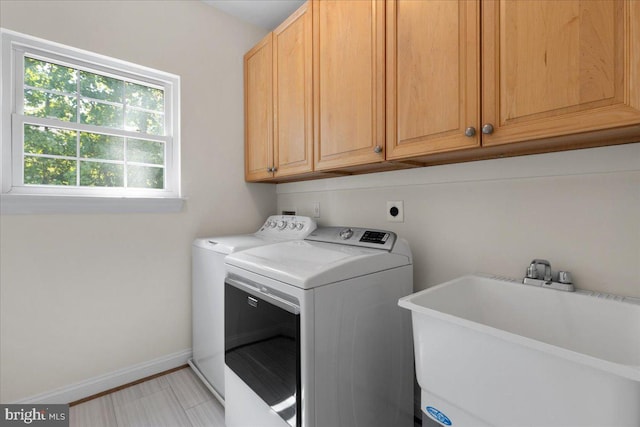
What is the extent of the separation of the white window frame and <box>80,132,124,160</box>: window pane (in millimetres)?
55

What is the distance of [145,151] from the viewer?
207 cm

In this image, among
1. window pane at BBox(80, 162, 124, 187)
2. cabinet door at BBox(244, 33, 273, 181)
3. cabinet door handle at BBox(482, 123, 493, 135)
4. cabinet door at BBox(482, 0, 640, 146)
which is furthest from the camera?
cabinet door at BBox(244, 33, 273, 181)

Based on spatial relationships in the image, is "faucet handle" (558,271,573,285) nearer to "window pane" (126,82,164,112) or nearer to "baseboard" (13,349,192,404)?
"baseboard" (13,349,192,404)

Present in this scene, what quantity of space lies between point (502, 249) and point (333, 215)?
1.07 metres

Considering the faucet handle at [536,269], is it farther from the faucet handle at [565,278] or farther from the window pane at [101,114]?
the window pane at [101,114]

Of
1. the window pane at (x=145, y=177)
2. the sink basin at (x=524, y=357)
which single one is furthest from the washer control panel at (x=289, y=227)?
the sink basin at (x=524, y=357)

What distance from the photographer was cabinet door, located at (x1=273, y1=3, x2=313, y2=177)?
1730 millimetres

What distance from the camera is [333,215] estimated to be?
2.07 m

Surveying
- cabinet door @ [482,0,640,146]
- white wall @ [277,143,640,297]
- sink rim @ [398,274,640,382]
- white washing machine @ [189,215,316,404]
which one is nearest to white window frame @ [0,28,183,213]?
white washing machine @ [189,215,316,404]

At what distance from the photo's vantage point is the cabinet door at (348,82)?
135 centimetres

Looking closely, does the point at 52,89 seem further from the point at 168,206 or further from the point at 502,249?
the point at 502,249

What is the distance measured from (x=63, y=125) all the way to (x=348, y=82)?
68.4 inches

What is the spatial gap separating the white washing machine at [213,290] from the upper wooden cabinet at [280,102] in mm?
403

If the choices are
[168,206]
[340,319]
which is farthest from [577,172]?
[168,206]
